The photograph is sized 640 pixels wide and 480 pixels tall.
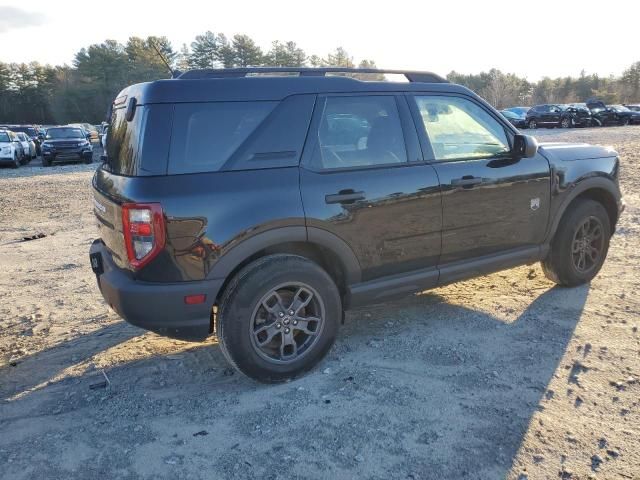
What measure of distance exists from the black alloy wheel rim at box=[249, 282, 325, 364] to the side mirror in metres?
2.12

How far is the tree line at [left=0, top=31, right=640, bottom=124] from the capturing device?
64188 mm

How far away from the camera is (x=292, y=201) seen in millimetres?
3459

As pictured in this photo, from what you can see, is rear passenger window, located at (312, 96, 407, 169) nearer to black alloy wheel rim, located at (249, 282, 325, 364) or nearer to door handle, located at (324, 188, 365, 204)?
door handle, located at (324, 188, 365, 204)

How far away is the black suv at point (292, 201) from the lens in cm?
322

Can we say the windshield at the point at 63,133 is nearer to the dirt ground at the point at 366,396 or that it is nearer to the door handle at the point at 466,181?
the dirt ground at the point at 366,396

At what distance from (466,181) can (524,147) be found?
2.13ft

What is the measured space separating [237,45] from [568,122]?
47711 mm

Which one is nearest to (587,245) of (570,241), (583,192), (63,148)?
(570,241)

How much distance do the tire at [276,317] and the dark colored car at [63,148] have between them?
2151 centimetres

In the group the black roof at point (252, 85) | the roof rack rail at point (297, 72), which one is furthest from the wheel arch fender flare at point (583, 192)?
the black roof at point (252, 85)

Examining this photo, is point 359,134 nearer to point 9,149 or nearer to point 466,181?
point 466,181

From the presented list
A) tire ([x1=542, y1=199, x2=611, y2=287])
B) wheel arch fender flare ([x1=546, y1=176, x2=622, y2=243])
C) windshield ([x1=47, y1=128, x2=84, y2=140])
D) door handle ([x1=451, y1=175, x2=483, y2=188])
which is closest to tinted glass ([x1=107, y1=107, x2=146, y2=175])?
door handle ([x1=451, y1=175, x2=483, y2=188])

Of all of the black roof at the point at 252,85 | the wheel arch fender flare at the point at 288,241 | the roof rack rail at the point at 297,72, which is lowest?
the wheel arch fender flare at the point at 288,241

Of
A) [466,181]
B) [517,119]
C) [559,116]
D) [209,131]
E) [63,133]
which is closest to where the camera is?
[209,131]
